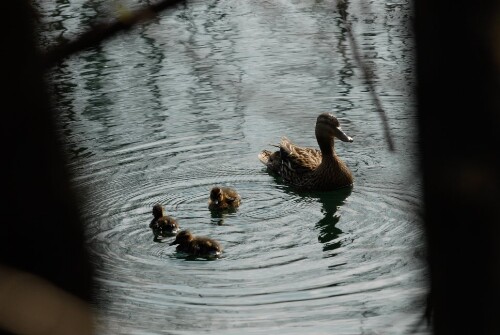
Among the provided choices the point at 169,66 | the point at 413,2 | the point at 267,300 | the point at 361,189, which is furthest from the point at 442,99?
the point at 169,66

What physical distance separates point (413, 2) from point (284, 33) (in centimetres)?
1118

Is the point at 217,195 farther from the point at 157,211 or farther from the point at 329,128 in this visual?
the point at 329,128

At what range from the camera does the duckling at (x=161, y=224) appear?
24.6 ft

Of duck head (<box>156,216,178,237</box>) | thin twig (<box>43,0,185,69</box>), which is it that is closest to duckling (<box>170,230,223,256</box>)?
duck head (<box>156,216,178,237</box>)

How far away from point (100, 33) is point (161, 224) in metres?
5.77

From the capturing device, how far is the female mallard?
9.05 m

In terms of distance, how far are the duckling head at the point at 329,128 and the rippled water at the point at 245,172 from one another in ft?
1.13

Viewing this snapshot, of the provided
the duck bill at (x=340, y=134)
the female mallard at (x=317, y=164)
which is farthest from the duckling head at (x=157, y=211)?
the duck bill at (x=340, y=134)

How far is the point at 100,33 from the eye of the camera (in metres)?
1.78

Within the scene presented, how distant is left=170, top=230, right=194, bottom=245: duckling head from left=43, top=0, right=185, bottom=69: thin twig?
5.34 meters

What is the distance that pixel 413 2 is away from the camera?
1888 mm

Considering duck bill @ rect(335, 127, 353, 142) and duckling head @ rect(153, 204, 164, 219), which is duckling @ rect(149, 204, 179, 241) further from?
duck bill @ rect(335, 127, 353, 142)

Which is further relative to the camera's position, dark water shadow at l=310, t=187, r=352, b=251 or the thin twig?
dark water shadow at l=310, t=187, r=352, b=251

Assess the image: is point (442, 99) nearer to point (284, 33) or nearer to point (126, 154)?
point (126, 154)
